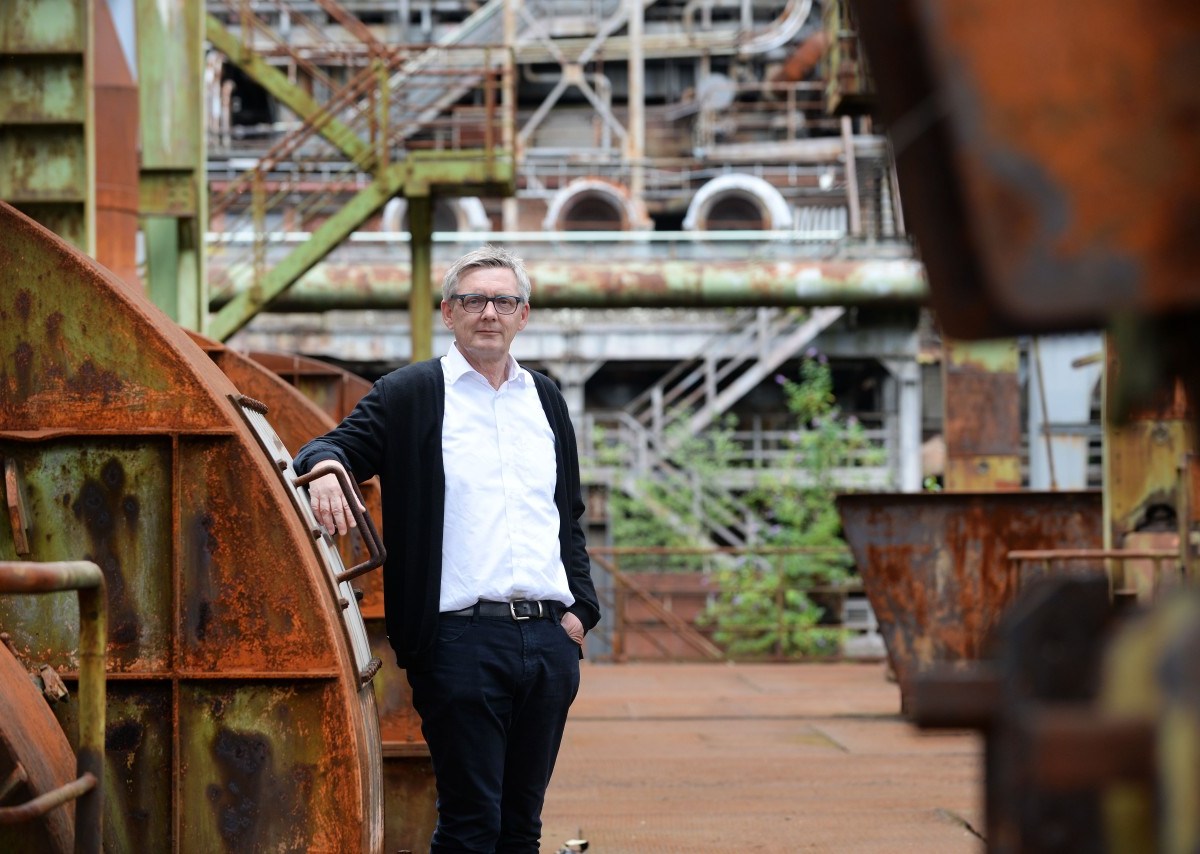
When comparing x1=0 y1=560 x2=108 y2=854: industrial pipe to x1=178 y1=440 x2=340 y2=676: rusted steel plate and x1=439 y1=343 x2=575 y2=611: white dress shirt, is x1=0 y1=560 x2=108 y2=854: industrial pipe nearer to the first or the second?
x1=178 y1=440 x2=340 y2=676: rusted steel plate

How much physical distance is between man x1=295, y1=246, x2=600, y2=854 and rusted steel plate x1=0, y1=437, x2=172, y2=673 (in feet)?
1.23

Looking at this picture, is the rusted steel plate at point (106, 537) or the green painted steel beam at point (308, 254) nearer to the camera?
the rusted steel plate at point (106, 537)

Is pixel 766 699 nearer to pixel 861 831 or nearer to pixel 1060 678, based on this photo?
pixel 861 831

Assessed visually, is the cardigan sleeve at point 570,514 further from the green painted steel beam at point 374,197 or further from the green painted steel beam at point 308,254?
the green painted steel beam at point 308,254

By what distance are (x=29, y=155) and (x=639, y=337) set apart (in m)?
21.3

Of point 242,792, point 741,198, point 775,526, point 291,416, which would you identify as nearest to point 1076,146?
point 242,792

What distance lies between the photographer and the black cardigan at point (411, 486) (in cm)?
389

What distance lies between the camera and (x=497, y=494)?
402 centimetres

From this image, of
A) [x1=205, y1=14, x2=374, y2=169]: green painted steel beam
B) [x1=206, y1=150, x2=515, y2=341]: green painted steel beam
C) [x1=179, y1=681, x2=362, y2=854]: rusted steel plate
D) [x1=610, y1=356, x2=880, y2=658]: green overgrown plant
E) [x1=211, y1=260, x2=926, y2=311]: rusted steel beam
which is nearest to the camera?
[x1=179, y1=681, x2=362, y2=854]: rusted steel plate

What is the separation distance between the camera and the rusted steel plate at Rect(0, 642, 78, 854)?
306cm

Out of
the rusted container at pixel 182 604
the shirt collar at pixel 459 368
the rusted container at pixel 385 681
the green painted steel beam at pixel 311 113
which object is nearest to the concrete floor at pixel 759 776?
the rusted container at pixel 385 681

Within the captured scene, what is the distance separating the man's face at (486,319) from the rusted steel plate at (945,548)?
590 centimetres

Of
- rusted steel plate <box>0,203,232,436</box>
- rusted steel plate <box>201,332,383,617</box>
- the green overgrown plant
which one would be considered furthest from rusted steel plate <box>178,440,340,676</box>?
the green overgrown plant

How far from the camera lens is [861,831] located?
6.39 m
